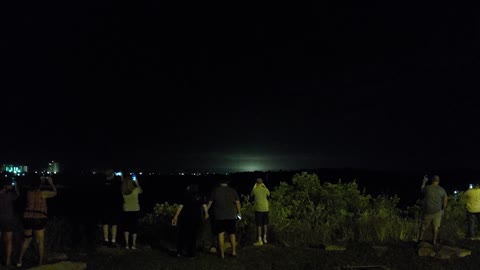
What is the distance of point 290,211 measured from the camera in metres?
17.9

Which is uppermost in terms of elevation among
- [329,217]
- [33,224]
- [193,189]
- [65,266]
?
[193,189]

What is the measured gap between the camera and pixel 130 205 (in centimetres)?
1347

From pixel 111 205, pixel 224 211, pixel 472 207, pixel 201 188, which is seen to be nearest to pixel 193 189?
pixel 224 211

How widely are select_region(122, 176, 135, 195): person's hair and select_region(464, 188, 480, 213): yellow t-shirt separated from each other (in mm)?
10041

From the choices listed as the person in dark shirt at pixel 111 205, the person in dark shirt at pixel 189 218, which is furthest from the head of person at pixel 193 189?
the person in dark shirt at pixel 111 205

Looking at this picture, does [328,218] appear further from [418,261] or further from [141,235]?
[141,235]

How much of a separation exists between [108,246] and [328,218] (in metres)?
7.13

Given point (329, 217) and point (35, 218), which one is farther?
point (329, 217)

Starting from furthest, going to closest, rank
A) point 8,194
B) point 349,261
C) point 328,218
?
point 328,218
point 349,261
point 8,194

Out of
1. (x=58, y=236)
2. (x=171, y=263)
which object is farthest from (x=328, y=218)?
(x=58, y=236)

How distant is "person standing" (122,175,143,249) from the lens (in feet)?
44.0

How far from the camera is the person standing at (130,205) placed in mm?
13414

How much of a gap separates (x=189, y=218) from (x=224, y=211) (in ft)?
2.86

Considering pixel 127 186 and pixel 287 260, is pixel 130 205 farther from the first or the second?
pixel 287 260
